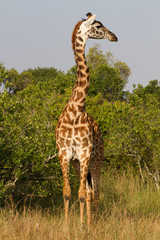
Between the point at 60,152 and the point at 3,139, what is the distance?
1.58m

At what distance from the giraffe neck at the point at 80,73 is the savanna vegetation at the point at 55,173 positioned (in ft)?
5.80

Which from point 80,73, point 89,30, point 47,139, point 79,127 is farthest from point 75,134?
point 47,139

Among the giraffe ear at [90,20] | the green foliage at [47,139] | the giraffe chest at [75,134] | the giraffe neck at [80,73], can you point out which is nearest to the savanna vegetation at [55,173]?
the green foliage at [47,139]

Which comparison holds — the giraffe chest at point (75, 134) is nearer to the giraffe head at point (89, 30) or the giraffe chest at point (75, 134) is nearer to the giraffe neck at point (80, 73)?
the giraffe neck at point (80, 73)

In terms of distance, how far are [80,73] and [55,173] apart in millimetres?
3561

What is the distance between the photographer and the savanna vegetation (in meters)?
6.24

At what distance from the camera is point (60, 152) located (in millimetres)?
6512

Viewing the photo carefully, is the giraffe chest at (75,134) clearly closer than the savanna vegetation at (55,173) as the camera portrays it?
No

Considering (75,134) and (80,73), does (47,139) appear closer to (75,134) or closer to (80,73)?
(75,134)

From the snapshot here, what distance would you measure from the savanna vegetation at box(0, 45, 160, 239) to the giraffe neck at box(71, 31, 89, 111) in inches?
69.5

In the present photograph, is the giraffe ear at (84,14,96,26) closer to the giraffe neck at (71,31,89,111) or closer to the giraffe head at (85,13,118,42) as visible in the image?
the giraffe head at (85,13,118,42)

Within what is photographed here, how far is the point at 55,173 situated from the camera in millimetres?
9336

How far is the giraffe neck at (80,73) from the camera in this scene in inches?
256

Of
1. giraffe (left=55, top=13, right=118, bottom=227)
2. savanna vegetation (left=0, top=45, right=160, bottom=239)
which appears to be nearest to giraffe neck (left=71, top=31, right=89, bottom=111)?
giraffe (left=55, top=13, right=118, bottom=227)
